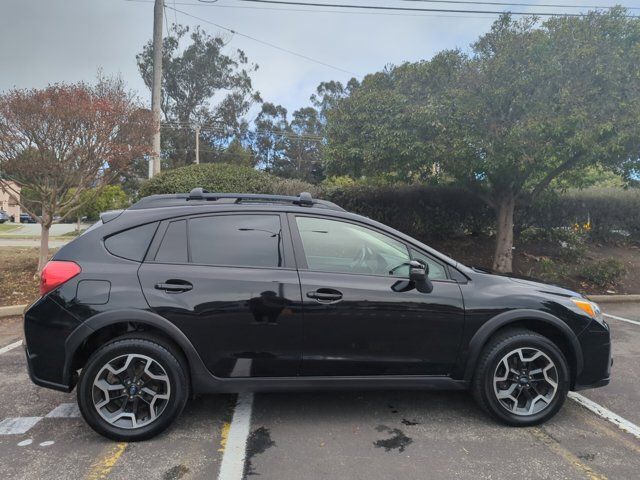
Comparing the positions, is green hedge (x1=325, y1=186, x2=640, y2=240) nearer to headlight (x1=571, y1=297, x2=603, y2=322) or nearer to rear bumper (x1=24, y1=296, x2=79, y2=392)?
headlight (x1=571, y1=297, x2=603, y2=322)

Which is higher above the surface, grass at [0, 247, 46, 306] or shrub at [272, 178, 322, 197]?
shrub at [272, 178, 322, 197]

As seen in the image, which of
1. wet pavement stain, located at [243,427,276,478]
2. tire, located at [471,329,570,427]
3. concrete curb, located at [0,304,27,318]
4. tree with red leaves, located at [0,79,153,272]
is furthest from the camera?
tree with red leaves, located at [0,79,153,272]

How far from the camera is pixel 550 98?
7395mm

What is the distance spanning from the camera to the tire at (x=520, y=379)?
333 cm

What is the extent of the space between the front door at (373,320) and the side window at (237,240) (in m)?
0.18

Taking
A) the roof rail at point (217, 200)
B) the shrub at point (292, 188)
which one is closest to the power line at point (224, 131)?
the shrub at point (292, 188)

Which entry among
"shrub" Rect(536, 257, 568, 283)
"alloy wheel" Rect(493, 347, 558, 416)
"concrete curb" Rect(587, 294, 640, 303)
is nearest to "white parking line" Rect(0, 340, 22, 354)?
"alloy wheel" Rect(493, 347, 558, 416)

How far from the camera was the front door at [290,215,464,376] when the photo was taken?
321 cm

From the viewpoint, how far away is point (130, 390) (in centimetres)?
308

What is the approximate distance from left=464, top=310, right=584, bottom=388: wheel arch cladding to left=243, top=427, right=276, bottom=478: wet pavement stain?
4.93 feet

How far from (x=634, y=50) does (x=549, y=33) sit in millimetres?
1303

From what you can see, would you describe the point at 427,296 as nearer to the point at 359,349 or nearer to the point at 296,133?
the point at 359,349

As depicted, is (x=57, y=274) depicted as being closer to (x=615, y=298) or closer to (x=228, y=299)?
(x=228, y=299)

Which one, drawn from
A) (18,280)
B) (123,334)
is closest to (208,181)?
(18,280)
